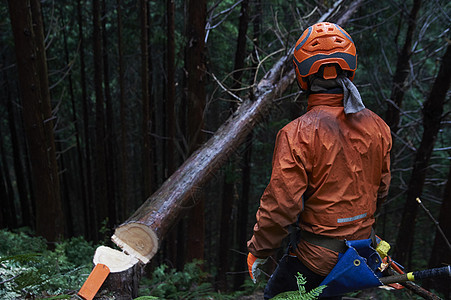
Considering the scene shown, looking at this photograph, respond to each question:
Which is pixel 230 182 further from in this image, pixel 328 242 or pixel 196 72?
pixel 328 242

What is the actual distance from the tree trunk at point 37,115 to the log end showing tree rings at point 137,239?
11.2 feet

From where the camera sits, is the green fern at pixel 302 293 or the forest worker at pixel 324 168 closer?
the green fern at pixel 302 293

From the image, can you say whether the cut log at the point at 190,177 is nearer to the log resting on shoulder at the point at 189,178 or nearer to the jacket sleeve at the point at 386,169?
the log resting on shoulder at the point at 189,178

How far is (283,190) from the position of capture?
7.35 feet

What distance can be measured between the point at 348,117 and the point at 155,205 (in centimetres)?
231

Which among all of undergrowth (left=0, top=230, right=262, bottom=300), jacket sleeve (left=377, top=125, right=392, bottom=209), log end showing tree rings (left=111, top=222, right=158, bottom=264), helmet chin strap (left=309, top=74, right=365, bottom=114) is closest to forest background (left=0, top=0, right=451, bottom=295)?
jacket sleeve (left=377, top=125, right=392, bottom=209)

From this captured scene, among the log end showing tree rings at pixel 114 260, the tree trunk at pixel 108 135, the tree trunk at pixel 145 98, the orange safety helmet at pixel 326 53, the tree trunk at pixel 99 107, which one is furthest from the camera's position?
the tree trunk at pixel 108 135

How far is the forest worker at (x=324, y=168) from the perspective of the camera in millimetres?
2252

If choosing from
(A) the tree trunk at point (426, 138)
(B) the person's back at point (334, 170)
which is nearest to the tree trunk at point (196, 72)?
(B) the person's back at point (334, 170)

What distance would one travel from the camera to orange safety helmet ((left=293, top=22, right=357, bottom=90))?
2.41 metres

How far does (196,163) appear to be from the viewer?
4.29m

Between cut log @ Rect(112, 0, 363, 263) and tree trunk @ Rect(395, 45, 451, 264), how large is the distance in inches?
120

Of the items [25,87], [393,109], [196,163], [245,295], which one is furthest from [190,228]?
[393,109]

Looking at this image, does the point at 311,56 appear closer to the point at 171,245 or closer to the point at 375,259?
the point at 375,259
